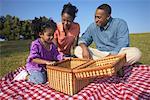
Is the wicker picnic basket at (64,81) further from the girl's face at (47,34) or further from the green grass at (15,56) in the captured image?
the green grass at (15,56)

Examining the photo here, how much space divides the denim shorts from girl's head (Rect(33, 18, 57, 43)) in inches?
16.1

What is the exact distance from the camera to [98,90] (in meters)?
3.14

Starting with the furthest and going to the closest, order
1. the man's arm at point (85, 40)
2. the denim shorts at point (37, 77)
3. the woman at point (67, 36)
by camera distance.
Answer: the woman at point (67, 36), the man's arm at point (85, 40), the denim shorts at point (37, 77)

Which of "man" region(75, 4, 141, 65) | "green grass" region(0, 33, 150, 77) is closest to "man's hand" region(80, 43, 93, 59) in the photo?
"man" region(75, 4, 141, 65)

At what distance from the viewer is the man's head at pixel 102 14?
4.16 meters

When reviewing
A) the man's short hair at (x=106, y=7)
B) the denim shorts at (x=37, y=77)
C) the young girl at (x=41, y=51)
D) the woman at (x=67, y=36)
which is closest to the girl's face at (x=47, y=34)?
the young girl at (x=41, y=51)

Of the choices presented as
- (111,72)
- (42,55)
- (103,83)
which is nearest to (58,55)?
(42,55)

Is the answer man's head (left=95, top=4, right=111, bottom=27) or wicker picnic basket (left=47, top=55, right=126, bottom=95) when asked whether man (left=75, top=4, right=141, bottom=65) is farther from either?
wicker picnic basket (left=47, top=55, right=126, bottom=95)

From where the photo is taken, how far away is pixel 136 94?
10.1ft

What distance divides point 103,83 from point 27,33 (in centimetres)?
1600

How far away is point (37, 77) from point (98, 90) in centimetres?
81

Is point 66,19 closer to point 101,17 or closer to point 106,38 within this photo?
point 101,17

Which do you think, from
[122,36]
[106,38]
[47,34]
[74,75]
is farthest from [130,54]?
[74,75]

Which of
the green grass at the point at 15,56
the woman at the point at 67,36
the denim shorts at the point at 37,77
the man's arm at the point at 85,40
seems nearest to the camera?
the denim shorts at the point at 37,77
